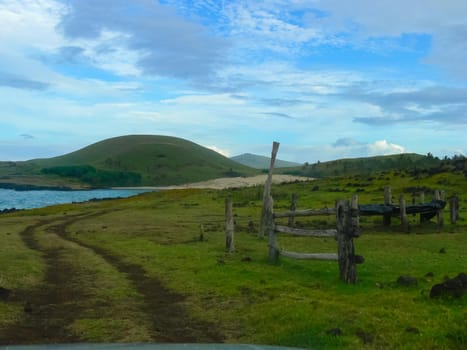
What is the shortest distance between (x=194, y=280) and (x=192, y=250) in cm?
670

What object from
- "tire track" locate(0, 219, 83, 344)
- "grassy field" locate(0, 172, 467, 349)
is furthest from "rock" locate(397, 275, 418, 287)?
"tire track" locate(0, 219, 83, 344)

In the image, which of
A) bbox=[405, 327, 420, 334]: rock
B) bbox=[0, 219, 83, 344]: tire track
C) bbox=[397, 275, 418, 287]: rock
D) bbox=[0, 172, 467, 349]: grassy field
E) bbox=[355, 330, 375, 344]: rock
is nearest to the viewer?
bbox=[355, 330, 375, 344]: rock

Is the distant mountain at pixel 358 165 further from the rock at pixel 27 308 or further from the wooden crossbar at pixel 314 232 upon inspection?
the rock at pixel 27 308

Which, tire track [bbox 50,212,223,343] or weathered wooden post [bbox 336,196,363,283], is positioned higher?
weathered wooden post [bbox 336,196,363,283]

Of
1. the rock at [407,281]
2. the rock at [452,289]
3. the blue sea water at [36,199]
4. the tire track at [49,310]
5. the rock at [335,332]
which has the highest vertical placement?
the rock at [452,289]

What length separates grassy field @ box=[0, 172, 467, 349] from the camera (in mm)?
9727

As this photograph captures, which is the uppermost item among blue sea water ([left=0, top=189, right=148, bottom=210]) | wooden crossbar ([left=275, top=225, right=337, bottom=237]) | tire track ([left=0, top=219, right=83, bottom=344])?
wooden crossbar ([left=275, top=225, right=337, bottom=237])

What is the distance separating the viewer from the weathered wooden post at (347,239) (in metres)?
14.1

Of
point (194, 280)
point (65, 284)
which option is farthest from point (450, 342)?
point (65, 284)

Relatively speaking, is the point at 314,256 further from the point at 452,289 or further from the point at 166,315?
the point at 166,315

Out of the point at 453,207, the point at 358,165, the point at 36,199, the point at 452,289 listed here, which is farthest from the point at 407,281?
the point at 358,165

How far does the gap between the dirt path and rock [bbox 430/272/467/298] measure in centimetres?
480

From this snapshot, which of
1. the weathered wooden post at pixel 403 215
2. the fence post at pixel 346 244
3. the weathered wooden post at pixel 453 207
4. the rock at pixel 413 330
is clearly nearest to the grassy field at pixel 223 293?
the rock at pixel 413 330

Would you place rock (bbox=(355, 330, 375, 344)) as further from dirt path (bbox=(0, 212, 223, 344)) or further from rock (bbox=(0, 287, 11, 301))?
rock (bbox=(0, 287, 11, 301))
